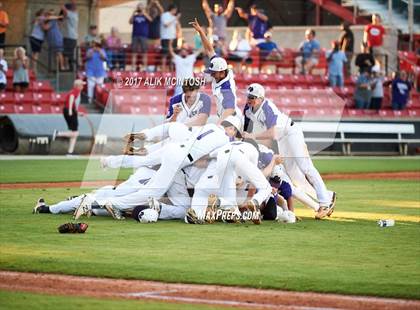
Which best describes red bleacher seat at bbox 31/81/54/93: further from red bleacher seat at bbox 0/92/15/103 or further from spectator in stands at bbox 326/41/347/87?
spectator in stands at bbox 326/41/347/87

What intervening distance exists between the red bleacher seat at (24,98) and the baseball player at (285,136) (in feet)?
57.6

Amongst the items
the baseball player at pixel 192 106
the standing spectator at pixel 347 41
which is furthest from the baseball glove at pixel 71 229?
the standing spectator at pixel 347 41

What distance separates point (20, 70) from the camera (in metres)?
32.3

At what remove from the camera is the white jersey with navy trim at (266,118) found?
612 inches

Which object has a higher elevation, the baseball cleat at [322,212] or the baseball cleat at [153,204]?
the baseball cleat at [153,204]

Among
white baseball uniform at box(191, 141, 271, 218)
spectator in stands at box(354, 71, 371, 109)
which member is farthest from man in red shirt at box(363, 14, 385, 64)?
white baseball uniform at box(191, 141, 271, 218)

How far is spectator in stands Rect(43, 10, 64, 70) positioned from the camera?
33.8m

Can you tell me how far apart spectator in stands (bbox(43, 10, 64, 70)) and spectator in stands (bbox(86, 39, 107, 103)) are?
1.02 metres

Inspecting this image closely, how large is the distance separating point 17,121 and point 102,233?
1813 cm

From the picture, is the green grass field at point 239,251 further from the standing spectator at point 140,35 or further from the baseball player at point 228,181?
the standing spectator at point 140,35

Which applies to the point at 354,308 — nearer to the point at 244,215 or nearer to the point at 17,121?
the point at 244,215

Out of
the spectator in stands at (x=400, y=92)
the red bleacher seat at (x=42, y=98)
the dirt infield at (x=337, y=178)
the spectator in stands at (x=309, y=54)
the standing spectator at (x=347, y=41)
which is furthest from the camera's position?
the spectator in stands at (x=309, y=54)

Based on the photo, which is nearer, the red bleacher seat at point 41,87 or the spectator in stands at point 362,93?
the red bleacher seat at point 41,87

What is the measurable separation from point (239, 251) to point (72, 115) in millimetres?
19284
